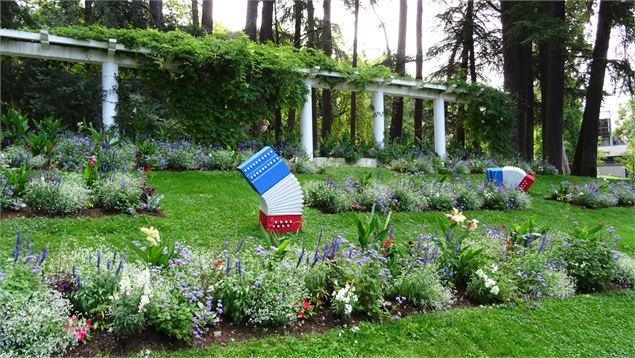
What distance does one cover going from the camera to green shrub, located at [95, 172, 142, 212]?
5.72m

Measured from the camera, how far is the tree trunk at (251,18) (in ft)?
54.5

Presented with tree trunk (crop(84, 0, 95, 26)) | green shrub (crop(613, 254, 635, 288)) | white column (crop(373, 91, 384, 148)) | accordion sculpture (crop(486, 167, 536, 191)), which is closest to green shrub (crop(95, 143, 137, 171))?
green shrub (crop(613, 254, 635, 288))

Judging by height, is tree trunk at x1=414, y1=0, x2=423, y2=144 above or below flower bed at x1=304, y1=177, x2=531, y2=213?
above

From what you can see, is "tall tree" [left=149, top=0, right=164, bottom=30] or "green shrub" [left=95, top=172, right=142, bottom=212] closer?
"green shrub" [left=95, top=172, right=142, bottom=212]

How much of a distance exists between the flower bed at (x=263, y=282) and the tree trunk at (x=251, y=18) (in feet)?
43.0

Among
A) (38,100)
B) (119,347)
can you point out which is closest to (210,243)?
(119,347)

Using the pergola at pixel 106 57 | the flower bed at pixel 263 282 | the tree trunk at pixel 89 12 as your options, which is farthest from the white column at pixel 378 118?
the tree trunk at pixel 89 12

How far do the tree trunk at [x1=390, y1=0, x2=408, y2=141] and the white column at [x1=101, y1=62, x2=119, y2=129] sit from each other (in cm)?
1055

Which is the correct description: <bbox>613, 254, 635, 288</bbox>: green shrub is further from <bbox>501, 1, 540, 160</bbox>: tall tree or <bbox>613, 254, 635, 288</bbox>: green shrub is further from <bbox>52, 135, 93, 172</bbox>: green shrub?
<bbox>501, 1, 540, 160</bbox>: tall tree

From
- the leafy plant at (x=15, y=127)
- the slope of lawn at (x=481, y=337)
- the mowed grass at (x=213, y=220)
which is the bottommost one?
the slope of lawn at (x=481, y=337)

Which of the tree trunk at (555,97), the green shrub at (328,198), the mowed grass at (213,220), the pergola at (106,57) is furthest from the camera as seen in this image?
the tree trunk at (555,97)

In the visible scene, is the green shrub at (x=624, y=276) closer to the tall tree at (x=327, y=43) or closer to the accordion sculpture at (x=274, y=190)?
the accordion sculpture at (x=274, y=190)

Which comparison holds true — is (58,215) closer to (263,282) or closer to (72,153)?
(72,153)

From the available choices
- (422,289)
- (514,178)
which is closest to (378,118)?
(514,178)
